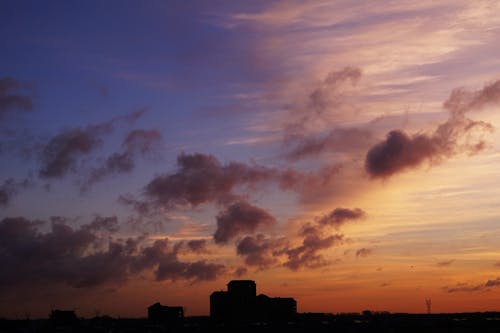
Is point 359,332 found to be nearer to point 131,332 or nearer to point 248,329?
point 248,329

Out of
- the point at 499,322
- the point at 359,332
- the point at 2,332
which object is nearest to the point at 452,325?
the point at 499,322

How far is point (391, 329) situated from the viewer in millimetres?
182625

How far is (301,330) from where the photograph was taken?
568 ft

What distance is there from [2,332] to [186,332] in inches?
2570

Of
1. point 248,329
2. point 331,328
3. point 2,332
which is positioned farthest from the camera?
point 2,332

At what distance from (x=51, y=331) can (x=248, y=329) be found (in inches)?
2569

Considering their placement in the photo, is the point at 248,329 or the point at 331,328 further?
the point at 331,328

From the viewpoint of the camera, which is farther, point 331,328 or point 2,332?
point 2,332

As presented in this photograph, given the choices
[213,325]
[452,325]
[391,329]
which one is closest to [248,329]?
[213,325]

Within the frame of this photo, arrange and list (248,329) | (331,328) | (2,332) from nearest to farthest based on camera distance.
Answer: (248,329), (331,328), (2,332)

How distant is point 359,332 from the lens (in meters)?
178

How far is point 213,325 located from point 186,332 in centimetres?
2315

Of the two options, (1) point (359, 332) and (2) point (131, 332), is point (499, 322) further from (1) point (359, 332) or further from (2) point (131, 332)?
(2) point (131, 332)

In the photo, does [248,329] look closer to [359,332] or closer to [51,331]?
[359,332]
